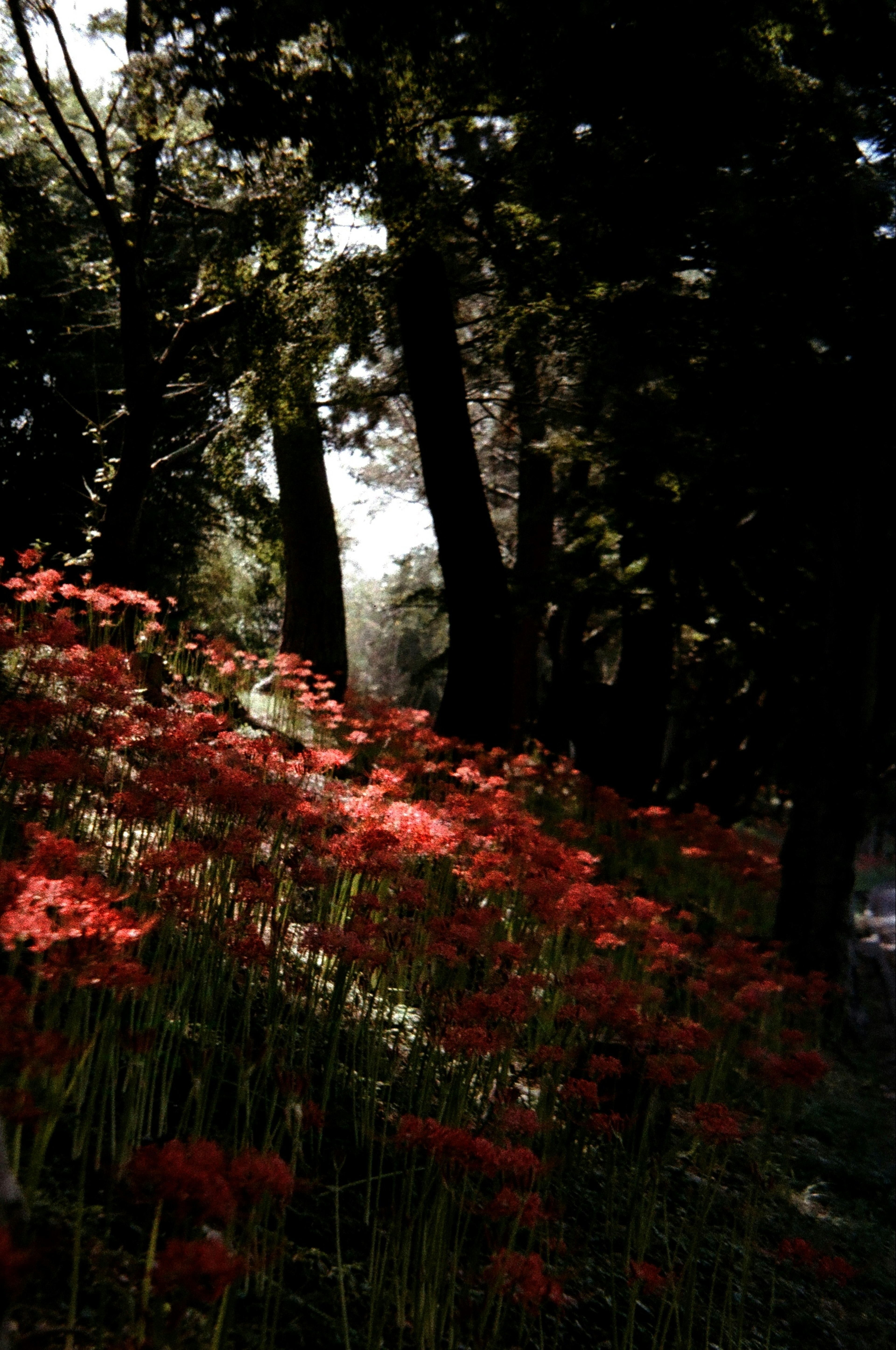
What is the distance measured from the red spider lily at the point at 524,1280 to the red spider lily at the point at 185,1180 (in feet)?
2.70

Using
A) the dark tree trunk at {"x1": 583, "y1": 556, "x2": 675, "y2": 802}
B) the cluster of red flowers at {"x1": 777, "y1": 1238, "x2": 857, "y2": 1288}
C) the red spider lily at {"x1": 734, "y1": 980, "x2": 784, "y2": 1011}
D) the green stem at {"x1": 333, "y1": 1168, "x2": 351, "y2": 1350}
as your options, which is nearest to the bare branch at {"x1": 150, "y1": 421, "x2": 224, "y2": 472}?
the dark tree trunk at {"x1": 583, "y1": 556, "x2": 675, "y2": 802}

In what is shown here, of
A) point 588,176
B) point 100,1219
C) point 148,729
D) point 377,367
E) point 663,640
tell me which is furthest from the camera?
point 377,367

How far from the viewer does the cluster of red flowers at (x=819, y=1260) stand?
3.23 metres

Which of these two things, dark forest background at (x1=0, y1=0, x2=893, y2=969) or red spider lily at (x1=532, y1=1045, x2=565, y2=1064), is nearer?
red spider lily at (x1=532, y1=1045, x2=565, y2=1064)

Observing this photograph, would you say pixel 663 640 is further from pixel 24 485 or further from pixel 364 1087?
pixel 24 485

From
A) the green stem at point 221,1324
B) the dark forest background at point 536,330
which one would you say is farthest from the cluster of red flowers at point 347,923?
the dark forest background at point 536,330

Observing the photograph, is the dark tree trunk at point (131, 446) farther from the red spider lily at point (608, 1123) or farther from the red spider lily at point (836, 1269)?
the red spider lily at point (836, 1269)

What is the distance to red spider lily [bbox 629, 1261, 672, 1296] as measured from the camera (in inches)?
106

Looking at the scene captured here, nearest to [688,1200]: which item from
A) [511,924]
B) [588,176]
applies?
[511,924]

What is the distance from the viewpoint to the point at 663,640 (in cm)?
1287

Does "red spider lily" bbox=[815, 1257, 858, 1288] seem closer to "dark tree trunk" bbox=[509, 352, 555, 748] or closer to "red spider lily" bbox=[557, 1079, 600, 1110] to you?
"red spider lily" bbox=[557, 1079, 600, 1110]

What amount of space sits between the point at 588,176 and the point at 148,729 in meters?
5.62

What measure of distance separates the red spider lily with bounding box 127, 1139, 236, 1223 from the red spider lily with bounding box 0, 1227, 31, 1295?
1.66ft

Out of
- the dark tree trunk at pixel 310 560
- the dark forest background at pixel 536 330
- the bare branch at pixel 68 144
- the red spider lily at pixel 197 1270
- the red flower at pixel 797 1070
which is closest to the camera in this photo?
the red spider lily at pixel 197 1270
